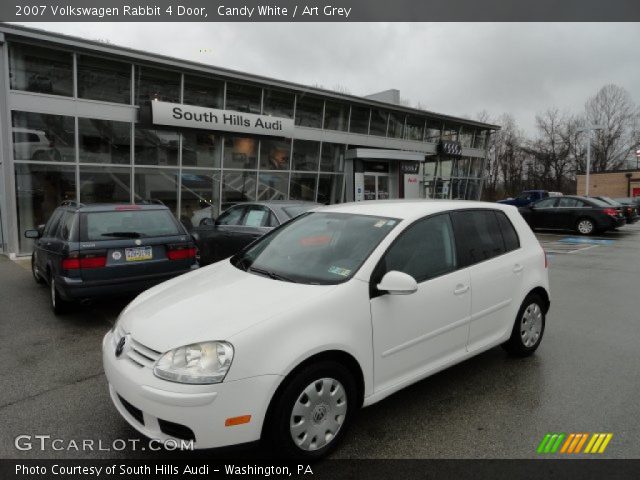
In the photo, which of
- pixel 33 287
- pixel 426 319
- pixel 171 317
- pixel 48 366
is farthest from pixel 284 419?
pixel 33 287

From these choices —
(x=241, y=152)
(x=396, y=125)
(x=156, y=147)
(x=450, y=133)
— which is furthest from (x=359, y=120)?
(x=156, y=147)

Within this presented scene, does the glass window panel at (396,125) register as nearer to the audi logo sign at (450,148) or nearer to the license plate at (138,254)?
the audi logo sign at (450,148)

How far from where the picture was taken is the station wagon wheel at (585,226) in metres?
16.6

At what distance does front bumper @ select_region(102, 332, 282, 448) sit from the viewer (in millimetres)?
2365

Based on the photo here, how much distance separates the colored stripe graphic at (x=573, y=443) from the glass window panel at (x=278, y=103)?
15720 mm

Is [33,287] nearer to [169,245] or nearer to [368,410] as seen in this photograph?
[169,245]

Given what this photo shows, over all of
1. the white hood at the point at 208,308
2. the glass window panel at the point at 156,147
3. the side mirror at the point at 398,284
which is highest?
the glass window panel at the point at 156,147

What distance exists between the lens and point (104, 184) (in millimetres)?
13398

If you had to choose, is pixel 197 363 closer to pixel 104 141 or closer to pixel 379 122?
pixel 104 141

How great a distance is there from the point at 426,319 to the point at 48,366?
3703 millimetres

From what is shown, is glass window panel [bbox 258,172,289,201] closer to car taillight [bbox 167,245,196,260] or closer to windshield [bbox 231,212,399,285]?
car taillight [bbox 167,245,196,260]

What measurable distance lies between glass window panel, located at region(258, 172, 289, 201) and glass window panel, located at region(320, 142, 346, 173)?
221 cm

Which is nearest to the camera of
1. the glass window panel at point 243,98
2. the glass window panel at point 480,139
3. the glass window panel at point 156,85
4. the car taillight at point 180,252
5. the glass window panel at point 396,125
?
the car taillight at point 180,252

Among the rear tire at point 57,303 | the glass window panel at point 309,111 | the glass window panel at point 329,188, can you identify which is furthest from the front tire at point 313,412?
the glass window panel at point 329,188
